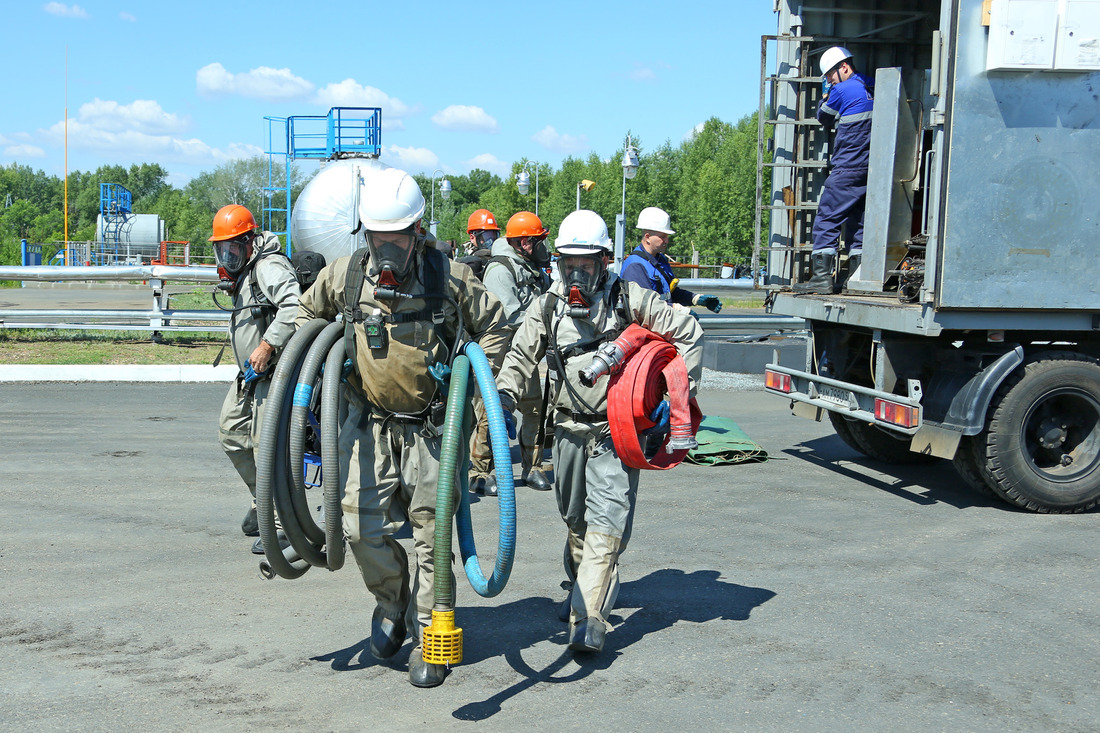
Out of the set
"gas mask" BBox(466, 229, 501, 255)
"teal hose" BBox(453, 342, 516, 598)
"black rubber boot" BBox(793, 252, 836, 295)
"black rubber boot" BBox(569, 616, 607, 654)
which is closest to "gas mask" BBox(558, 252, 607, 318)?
"teal hose" BBox(453, 342, 516, 598)

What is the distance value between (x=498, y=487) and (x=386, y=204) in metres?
1.34

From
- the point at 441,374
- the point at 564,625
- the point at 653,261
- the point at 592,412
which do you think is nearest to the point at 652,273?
the point at 653,261

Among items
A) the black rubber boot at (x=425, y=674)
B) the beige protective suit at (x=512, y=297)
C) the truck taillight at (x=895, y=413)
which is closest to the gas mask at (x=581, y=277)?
the black rubber boot at (x=425, y=674)

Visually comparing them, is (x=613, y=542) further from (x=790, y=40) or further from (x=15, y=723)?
(x=790, y=40)

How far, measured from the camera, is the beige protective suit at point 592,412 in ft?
15.2

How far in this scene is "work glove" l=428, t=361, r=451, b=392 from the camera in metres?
4.27

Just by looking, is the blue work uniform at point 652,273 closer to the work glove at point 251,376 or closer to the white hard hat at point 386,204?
the work glove at point 251,376

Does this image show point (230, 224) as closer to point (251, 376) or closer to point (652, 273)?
point (251, 376)

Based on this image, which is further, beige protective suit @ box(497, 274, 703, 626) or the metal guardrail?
the metal guardrail

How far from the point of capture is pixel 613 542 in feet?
15.2

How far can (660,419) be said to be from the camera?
470cm

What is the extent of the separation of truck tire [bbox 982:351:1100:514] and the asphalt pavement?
25cm

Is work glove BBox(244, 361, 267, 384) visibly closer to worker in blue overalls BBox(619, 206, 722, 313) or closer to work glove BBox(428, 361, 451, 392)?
work glove BBox(428, 361, 451, 392)

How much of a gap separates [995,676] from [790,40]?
6.29 metres
